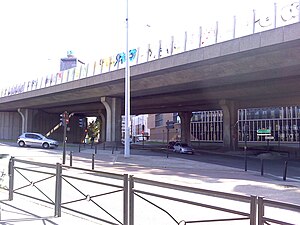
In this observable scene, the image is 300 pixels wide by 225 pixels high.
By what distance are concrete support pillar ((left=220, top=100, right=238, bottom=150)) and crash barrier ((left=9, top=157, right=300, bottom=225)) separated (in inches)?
1473

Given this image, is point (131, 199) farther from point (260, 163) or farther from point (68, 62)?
point (68, 62)

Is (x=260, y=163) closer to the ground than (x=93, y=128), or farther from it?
closer to the ground

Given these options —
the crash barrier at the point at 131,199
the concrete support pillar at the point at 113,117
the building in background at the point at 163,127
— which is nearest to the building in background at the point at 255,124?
the building in background at the point at 163,127

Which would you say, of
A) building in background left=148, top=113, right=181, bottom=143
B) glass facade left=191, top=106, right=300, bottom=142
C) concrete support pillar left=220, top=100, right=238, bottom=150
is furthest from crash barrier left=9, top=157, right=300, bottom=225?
building in background left=148, top=113, right=181, bottom=143

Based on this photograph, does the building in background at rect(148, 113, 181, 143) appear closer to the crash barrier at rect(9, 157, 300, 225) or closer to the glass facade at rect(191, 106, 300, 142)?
the glass facade at rect(191, 106, 300, 142)

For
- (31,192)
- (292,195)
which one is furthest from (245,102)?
(31,192)

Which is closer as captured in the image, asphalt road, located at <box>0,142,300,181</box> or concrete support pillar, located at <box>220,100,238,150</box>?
asphalt road, located at <box>0,142,300,181</box>

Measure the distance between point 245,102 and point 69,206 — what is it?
4282 cm

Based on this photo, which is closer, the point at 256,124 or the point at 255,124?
the point at 256,124

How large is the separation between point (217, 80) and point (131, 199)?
27078mm

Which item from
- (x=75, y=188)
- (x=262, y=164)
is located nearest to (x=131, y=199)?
(x=75, y=188)

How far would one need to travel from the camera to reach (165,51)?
95.6 ft

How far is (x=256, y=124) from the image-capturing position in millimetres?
70062

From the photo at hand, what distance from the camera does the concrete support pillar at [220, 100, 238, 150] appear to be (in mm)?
44122
